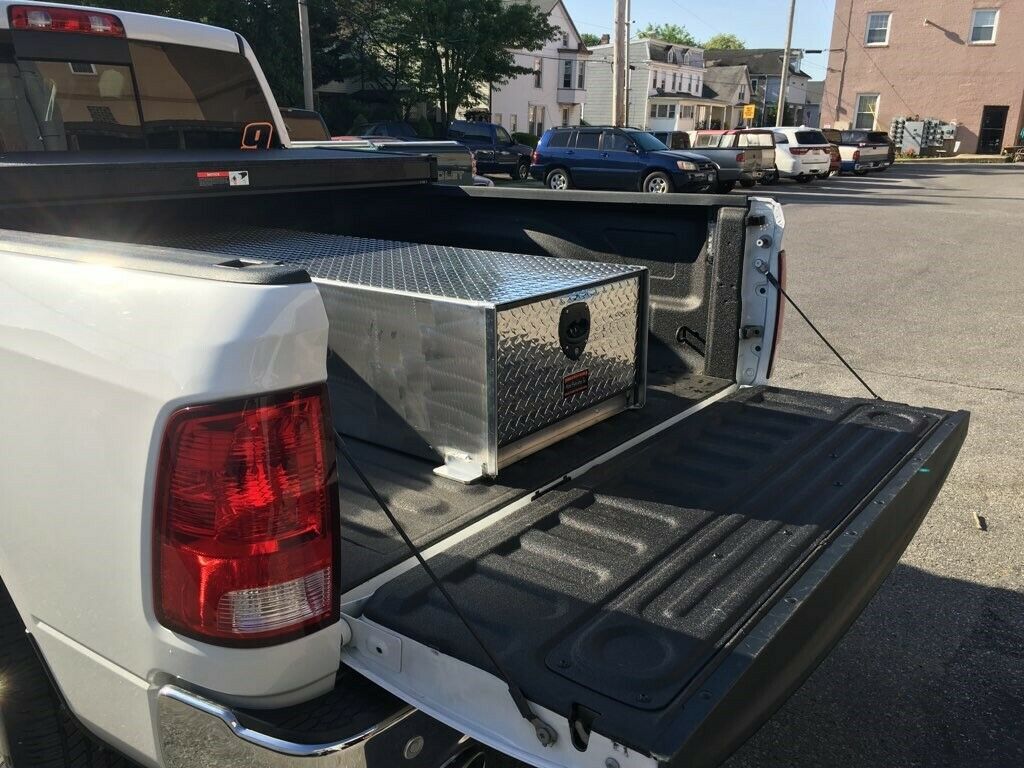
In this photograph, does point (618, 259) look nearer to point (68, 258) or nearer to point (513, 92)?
point (68, 258)

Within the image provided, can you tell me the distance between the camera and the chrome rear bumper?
4.89ft

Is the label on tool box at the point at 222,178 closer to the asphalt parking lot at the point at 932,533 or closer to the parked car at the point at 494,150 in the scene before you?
the asphalt parking lot at the point at 932,533

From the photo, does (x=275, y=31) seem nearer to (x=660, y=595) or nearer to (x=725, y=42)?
(x=660, y=595)


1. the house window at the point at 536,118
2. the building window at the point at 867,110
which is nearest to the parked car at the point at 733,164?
the building window at the point at 867,110

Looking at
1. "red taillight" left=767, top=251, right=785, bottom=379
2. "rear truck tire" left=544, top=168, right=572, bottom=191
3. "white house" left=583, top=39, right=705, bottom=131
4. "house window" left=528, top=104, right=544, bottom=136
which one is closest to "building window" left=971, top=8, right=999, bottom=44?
"house window" left=528, top=104, right=544, bottom=136

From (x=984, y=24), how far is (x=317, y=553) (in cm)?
4859

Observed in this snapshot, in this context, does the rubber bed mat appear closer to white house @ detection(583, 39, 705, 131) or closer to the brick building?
the brick building

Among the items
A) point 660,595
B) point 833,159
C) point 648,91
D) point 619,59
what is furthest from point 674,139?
point 648,91

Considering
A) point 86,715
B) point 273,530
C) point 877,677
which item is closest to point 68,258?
point 273,530

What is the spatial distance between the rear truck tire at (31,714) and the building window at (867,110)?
4850 cm

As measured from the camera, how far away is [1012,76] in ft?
133

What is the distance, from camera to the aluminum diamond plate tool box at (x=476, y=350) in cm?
234

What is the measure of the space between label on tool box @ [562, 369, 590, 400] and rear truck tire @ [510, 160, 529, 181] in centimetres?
2490

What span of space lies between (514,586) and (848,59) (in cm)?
4831
